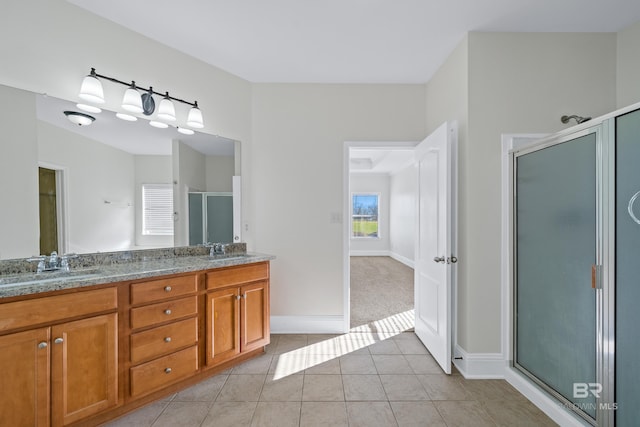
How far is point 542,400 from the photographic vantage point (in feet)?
6.17

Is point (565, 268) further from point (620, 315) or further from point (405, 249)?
point (405, 249)

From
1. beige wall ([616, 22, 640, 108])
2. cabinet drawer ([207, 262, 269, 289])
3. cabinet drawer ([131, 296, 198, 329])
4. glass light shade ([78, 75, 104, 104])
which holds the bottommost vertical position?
cabinet drawer ([131, 296, 198, 329])

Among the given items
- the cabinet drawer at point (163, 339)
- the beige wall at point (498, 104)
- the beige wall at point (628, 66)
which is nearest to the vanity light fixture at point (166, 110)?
the cabinet drawer at point (163, 339)

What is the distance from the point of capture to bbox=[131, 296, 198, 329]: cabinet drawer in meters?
1.82

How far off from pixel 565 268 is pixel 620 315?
37cm

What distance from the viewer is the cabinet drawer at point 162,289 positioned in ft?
5.97

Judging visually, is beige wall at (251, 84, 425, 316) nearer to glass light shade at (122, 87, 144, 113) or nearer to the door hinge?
glass light shade at (122, 87, 144, 113)

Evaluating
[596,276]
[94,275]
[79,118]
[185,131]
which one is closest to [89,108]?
[79,118]

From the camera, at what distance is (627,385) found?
4.56ft

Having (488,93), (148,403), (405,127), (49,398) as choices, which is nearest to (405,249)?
(405,127)

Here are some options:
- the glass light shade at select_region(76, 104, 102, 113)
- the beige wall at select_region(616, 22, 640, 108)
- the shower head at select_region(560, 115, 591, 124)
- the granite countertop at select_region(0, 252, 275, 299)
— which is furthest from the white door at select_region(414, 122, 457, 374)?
the glass light shade at select_region(76, 104, 102, 113)

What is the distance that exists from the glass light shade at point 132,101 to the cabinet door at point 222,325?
159 centimetres

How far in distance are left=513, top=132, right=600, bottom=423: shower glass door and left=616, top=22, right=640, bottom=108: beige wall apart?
1.00m

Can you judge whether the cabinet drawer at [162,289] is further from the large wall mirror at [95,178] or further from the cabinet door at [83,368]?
the large wall mirror at [95,178]
